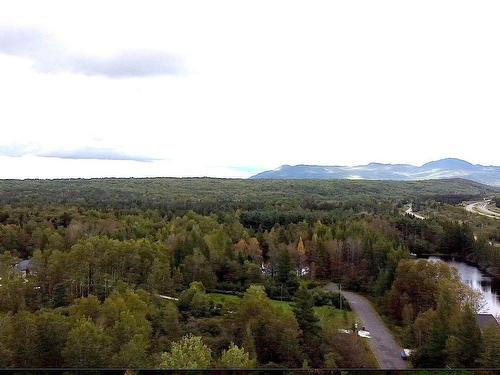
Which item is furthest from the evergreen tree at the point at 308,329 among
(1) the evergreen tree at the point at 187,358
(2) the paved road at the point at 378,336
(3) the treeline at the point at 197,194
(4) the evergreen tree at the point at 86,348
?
(3) the treeline at the point at 197,194

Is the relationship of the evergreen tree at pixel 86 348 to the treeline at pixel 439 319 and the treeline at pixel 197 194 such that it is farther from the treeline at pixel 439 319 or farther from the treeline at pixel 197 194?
the treeline at pixel 197 194

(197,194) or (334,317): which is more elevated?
(197,194)

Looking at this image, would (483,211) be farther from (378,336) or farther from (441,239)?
(378,336)

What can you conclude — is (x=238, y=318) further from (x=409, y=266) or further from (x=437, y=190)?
(x=437, y=190)

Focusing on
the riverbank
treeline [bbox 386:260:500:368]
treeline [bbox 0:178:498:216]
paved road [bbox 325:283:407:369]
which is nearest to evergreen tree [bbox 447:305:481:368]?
treeline [bbox 386:260:500:368]

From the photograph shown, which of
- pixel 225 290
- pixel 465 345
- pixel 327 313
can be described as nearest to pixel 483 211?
pixel 225 290

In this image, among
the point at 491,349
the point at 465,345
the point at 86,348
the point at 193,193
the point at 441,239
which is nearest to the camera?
the point at 86,348
